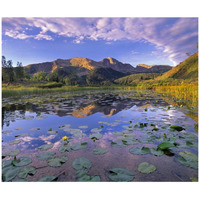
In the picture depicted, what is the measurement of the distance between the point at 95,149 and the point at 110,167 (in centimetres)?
66

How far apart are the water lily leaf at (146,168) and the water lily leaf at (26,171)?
1.84 m

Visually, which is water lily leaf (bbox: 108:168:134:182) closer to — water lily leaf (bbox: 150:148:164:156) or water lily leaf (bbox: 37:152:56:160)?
water lily leaf (bbox: 150:148:164:156)

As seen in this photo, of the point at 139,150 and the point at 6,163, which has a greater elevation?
the point at 139,150

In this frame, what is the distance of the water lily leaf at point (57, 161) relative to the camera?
219 centimetres

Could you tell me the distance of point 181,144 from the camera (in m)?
2.85

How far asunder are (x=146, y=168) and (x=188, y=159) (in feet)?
3.07

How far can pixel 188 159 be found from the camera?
7.41 ft

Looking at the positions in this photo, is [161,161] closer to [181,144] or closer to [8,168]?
[181,144]

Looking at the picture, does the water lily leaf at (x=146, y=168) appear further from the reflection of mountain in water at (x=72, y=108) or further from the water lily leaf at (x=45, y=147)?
the reflection of mountain in water at (x=72, y=108)

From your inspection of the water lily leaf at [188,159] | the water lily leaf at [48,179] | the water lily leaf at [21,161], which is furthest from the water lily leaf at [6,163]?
the water lily leaf at [188,159]

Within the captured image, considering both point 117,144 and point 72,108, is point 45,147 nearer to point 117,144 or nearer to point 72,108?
point 117,144

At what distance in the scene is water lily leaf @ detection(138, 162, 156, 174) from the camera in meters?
1.96

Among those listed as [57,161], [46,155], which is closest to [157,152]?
[57,161]
